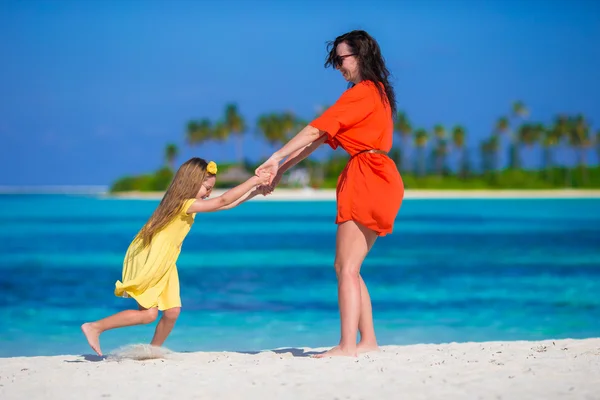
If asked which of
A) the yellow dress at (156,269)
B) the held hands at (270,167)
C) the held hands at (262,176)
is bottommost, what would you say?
the yellow dress at (156,269)

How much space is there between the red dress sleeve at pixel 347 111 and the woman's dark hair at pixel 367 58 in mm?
113

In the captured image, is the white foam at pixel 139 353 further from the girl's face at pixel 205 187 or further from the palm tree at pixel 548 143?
the palm tree at pixel 548 143

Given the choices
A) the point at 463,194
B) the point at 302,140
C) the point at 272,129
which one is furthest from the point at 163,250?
the point at 272,129

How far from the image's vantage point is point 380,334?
857 cm

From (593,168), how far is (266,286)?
3550 inches

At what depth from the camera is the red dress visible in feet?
16.5

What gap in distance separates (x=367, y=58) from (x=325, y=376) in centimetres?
179

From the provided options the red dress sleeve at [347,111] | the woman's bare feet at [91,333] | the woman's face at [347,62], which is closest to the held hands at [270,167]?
the red dress sleeve at [347,111]

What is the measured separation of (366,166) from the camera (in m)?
5.07

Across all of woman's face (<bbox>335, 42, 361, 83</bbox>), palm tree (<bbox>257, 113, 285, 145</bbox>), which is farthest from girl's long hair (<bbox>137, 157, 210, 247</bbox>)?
palm tree (<bbox>257, 113, 285, 145</bbox>)

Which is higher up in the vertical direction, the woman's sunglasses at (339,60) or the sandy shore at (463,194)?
the sandy shore at (463,194)

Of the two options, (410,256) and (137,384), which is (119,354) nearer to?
(137,384)

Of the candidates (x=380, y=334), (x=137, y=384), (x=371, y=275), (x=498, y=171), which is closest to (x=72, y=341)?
(x=380, y=334)

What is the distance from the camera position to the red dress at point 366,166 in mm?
5039
